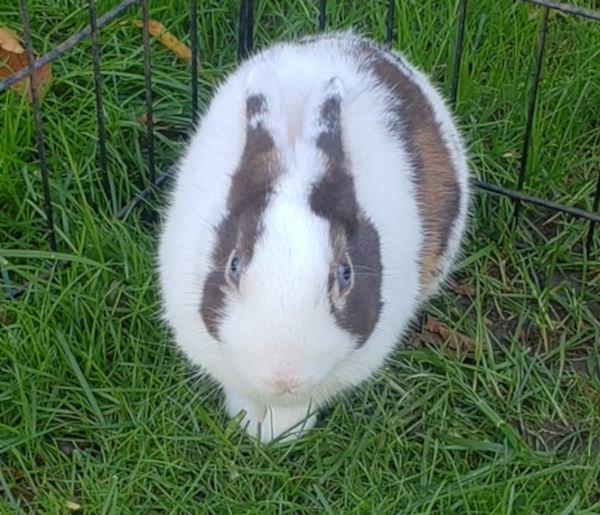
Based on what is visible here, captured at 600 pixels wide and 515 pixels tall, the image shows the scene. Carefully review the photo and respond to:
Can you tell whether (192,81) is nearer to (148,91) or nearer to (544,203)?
(148,91)

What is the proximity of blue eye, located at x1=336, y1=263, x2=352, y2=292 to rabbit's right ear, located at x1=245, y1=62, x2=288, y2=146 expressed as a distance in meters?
0.36

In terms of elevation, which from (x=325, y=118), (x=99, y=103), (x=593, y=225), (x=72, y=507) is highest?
(x=325, y=118)

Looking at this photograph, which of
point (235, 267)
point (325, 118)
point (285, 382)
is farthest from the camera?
point (325, 118)

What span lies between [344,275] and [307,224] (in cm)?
16

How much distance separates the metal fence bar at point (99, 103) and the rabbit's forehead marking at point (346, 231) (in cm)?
80

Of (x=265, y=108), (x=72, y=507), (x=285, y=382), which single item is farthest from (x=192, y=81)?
(x=285, y=382)

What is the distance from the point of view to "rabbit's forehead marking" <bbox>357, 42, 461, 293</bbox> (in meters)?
A: 3.71

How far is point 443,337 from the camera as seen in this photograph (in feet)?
13.1

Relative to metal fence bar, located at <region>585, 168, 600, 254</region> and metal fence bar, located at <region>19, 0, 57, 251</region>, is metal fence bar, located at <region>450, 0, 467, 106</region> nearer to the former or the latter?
metal fence bar, located at <region>585, 168, 600, 254</region>

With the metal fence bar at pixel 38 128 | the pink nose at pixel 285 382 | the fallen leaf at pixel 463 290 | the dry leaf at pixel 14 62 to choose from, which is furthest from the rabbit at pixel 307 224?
the dry leaf at pixel 14 62

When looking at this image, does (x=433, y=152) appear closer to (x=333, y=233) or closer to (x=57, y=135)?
(x=333, y=233)

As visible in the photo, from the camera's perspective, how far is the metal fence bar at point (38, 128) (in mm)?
3493

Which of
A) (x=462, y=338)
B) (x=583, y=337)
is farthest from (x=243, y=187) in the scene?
(x=583, y=337)

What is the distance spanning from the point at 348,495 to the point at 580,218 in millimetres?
1364
